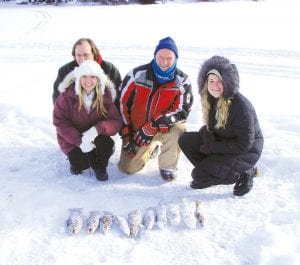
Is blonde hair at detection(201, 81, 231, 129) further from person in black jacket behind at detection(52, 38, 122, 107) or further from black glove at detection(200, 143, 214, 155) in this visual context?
person in black jacket behind at detection(52, 38, 122, 107)

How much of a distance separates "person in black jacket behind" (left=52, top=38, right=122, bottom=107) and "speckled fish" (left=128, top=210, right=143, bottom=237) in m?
1.30

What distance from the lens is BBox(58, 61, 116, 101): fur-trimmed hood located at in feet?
13.2

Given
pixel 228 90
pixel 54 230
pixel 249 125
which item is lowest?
pixel 54 230

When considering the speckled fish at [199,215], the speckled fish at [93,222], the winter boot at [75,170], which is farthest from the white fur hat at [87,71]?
the speckled fish at [199,215]

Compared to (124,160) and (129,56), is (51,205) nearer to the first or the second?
(124,160)

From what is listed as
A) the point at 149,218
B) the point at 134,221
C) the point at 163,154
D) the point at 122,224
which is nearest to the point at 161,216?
the point at 149,218

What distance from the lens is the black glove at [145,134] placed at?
4.34 m

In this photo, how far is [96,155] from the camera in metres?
4.30

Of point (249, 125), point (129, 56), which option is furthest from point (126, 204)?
point (129, 56)

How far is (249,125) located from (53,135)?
9.03 feet

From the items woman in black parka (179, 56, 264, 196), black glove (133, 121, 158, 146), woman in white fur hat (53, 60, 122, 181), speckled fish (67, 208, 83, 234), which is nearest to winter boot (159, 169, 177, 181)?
woman in black parka (179, 56, 264, 196)

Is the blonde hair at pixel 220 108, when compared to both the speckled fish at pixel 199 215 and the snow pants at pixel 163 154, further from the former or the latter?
the speckled fish at pixel 199 215

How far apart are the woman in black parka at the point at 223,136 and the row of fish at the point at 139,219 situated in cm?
45

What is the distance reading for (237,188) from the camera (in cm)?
402
